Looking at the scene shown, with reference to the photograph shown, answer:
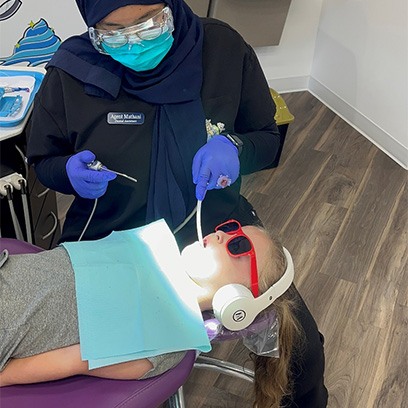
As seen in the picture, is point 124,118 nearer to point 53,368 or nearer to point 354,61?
point 53,368

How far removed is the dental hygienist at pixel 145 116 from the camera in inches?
46.0

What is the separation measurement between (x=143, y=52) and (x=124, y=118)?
0.52 feet

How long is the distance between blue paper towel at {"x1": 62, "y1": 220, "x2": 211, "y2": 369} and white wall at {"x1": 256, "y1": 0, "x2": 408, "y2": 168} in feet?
6.18

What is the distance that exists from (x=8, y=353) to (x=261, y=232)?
0.57m

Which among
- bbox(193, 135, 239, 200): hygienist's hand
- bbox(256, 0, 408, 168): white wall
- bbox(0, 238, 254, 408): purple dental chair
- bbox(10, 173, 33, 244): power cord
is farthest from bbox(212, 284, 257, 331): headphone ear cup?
bbox(256, 0, 408, 168): white wall

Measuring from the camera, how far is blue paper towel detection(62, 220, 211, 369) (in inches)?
39.8

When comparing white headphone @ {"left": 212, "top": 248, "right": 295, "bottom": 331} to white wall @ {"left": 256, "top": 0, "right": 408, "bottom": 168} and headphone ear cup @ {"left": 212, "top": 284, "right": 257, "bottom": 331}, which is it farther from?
white wall @ {"left": 256, "top": 0, "right": 408, "bottom": 168}

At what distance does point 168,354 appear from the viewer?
3.41ft

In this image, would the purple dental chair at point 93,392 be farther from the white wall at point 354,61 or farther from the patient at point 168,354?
the white wall at point 354,61

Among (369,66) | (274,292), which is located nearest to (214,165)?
(274,292)

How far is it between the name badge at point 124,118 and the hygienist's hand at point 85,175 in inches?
3.7

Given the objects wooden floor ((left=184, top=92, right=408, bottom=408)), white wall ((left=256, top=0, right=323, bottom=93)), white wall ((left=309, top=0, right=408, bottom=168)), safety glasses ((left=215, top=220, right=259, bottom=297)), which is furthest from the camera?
white wall ((left=256, top=0, right=323, bottom=93))

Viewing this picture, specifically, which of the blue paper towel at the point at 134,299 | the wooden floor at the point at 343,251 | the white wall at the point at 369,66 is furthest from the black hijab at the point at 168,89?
the white wall at the point at 369,66

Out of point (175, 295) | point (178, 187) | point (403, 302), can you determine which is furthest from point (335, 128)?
point (175, 295)
